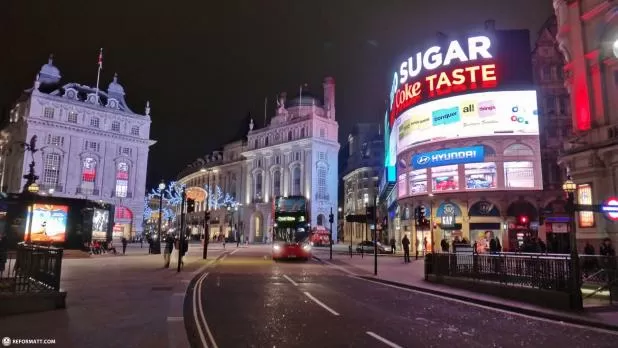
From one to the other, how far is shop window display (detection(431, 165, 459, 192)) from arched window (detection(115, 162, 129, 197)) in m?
61.1

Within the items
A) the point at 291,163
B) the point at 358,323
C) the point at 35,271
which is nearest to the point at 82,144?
the point at 291,163

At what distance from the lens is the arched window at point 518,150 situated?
4206 centimetres

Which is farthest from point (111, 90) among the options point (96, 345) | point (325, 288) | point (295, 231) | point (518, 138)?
point (96, 345)

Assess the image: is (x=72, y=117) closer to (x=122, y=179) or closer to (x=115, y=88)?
(x=115, y=88)

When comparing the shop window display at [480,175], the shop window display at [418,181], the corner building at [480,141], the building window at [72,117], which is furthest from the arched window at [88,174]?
the shop window display at [480,175]

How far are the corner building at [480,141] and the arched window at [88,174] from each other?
60524 mm

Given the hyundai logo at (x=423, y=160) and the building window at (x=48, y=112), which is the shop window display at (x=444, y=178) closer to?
the hyundai logo at (x=423, y=160)

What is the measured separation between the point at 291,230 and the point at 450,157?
18.7 meters

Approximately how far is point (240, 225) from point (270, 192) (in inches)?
427

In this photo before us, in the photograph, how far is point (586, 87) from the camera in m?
22.7

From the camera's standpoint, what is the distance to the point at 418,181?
4784cm

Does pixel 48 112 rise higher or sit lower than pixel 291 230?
higher

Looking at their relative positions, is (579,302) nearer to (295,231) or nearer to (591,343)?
(591,343)

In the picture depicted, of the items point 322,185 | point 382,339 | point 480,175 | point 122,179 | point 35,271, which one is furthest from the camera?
point 322,185
